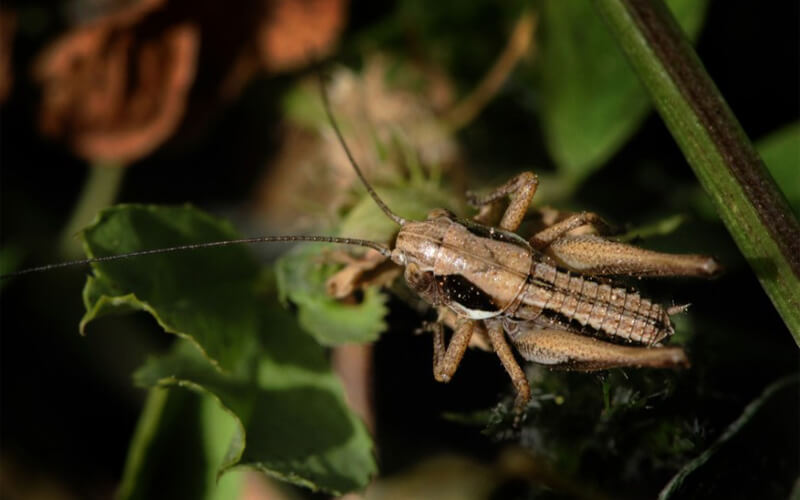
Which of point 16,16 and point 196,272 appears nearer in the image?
point 196,272

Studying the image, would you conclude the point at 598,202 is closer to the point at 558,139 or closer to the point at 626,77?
the point at 558,139

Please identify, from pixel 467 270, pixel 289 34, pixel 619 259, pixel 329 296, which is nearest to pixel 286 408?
pixel 329 296

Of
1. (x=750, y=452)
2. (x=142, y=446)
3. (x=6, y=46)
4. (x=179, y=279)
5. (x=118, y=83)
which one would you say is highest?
(x=6, y=46)

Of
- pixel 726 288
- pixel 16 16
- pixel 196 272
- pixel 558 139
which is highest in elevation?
pixel 16 16

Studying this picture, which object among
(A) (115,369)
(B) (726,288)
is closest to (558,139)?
(B) (726,288)

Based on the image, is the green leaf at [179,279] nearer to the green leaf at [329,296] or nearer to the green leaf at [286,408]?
the green leaf at [286,408]

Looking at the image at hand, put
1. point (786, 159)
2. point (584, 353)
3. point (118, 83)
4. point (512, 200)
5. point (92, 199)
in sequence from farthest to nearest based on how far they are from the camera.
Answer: point (92, 199), point (118, 83), point (786, 159), point (512, 200), point (584, 353)

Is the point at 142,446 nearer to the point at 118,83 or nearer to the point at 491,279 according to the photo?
the point at 491,279

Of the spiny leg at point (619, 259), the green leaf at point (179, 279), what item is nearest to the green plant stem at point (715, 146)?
the spiny leg at point (619, 259)
